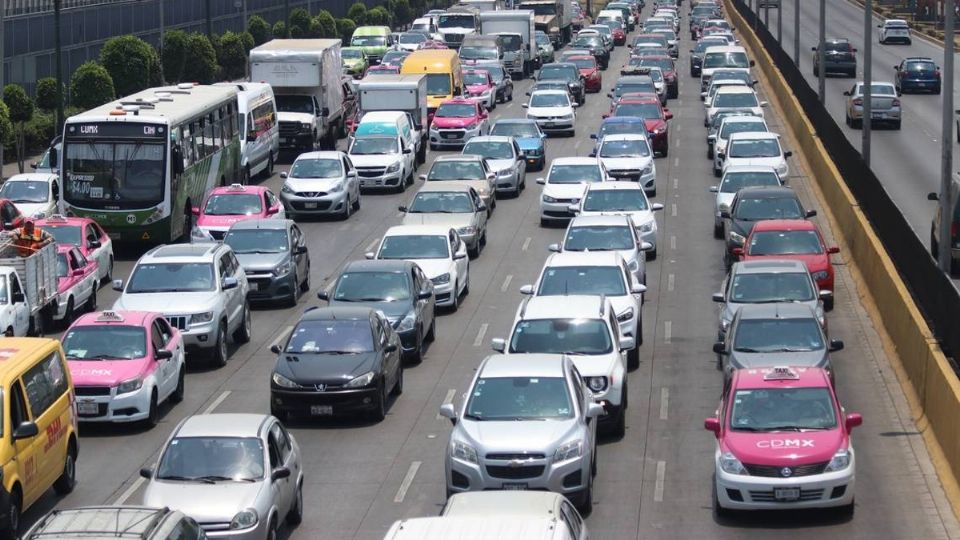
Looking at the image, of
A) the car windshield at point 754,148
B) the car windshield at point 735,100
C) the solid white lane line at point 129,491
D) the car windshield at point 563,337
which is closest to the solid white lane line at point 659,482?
the car windshield at point 563,337

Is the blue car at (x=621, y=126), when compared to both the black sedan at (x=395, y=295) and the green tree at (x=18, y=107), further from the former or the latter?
the black sedan at (x=395, y=295)

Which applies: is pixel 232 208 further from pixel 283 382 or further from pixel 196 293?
pixel 283 382

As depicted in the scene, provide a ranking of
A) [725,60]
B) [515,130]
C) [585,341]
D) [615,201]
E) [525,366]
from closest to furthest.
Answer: [525,366], [585,341], [615,201], [515,130], [725,60]

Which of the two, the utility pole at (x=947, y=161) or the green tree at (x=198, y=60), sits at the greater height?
the utility pole at (x=947, y=161)

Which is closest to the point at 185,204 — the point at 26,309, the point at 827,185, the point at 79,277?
the point at 79,277

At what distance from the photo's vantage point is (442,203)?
1561 inches

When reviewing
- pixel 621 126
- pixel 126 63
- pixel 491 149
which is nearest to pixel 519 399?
pixel 491 149

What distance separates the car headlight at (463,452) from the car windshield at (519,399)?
2.03 ft

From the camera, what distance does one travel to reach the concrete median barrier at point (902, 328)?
904 inches

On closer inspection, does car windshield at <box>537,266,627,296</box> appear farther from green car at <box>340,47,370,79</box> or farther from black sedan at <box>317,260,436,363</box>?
green car at <box>340,47,370,79</box>

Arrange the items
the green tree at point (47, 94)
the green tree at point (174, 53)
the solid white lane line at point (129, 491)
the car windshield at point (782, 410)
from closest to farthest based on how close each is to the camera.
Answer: the car windshield at point (782, 410) < the solid white lane line at point (129, 491) < the green tree at point (47, 94) < the green tree at point (174, 53)

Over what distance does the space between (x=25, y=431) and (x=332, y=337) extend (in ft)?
22.8

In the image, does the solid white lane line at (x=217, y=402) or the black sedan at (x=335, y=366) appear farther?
the solid white lane line at (x=217, y=402)

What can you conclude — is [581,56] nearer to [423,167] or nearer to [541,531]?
[423,167]
